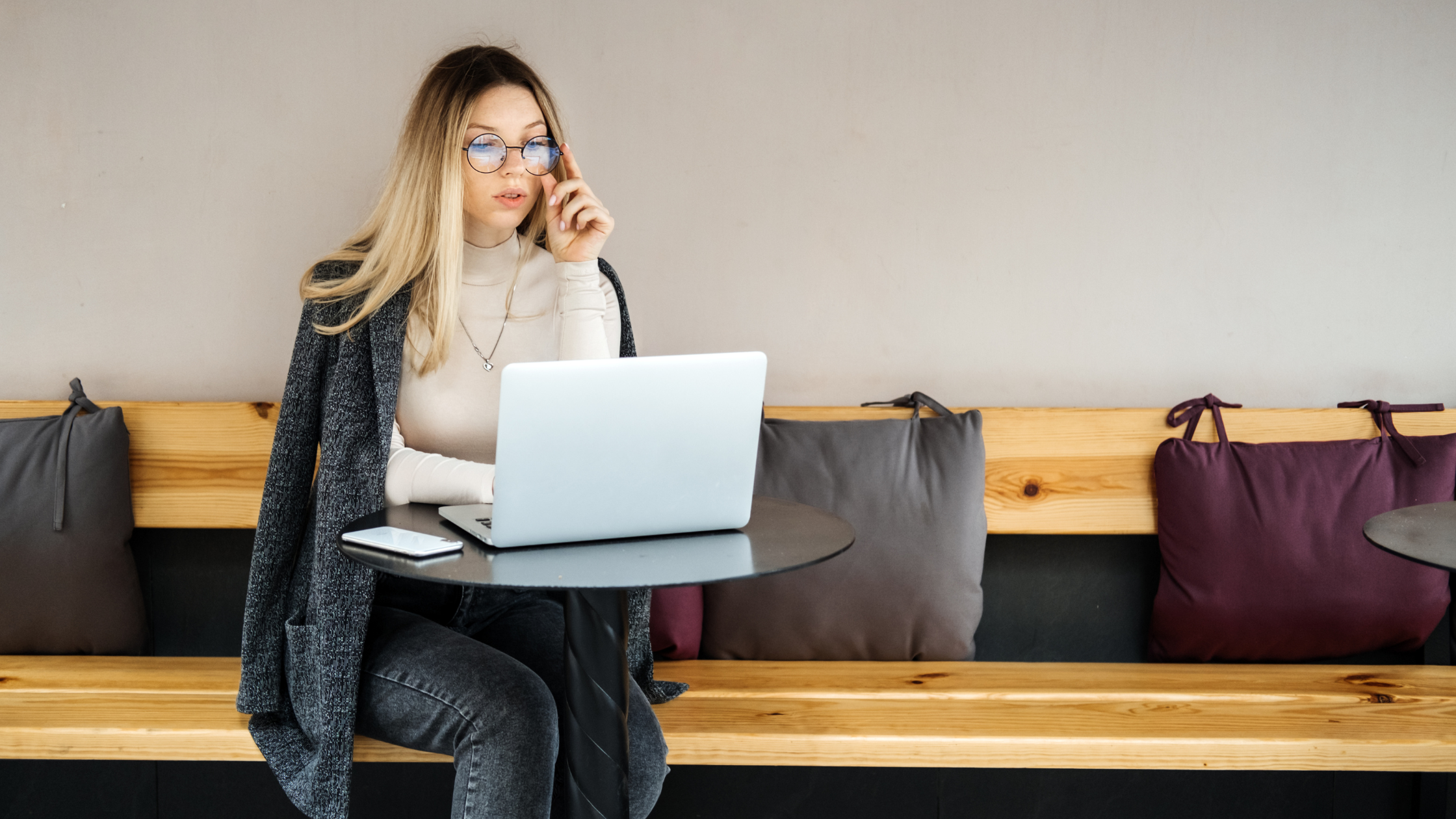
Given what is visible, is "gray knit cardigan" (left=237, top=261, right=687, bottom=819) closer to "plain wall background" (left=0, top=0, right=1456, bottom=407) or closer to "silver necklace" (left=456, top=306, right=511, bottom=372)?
"silver necklace" (left=456, top=306, right=511, bottom=372)

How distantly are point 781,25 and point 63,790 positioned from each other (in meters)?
2.04

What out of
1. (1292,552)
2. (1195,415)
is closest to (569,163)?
(1195,415)

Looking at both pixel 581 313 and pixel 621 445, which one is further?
pixel 581 313

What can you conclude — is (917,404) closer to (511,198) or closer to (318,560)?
(511,198)

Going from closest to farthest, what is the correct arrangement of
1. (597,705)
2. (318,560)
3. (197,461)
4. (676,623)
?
1. (597,705)
2. (318,560)
3. (676,623)
4. (197,461)

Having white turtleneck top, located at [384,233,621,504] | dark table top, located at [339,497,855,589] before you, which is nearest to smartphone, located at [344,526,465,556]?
dark table top, located at [339,497,855,589]

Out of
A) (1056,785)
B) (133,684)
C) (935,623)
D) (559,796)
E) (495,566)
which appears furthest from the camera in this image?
(1056,785)

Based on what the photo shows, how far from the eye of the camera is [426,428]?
159 centimetres

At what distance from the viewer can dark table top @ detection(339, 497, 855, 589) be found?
100 cm

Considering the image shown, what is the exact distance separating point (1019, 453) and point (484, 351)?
103 centimetres

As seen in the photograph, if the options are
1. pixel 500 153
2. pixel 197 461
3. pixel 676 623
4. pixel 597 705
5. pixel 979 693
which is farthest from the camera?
pixel 197 461

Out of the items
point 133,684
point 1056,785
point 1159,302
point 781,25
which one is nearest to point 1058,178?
point 1159,302

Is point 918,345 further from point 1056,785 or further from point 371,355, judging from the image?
point 371,355

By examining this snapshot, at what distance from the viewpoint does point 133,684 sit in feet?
5.62
